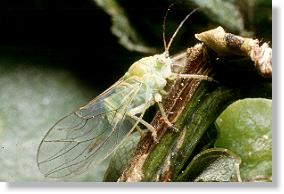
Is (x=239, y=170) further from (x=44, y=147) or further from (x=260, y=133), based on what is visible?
(x=44, y=147)

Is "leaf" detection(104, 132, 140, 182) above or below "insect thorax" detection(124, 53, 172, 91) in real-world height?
below

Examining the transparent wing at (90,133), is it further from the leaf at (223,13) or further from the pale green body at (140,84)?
the leaf at (223,13)

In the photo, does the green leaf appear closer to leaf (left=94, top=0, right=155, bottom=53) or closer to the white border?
the white border

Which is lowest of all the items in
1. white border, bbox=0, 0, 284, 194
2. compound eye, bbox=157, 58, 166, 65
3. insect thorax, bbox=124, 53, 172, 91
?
white border, bbox=0, 0, 284, 194

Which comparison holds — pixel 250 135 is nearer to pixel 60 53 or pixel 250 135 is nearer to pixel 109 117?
pixel 109 117

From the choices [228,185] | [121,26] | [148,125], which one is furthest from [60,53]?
[228,185]

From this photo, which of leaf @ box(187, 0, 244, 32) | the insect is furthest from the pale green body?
leaf @ box(187, 0, 244, 32)

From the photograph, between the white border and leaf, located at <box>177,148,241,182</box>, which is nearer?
leaf, located at <box>177,148,241,182</box>
